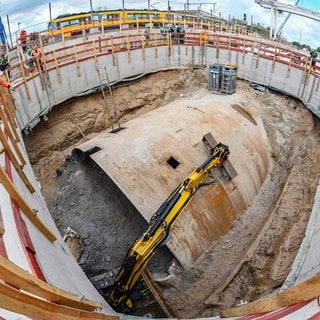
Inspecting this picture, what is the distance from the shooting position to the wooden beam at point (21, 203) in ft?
15.4

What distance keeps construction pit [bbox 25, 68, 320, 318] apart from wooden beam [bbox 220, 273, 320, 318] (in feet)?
13.1

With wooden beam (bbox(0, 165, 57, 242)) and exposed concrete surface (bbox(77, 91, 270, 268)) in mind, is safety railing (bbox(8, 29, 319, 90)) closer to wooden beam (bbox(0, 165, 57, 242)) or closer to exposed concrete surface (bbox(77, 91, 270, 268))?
exposed concrete surface (bbox(77, 91, 270, 268))

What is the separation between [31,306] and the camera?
3.17 m

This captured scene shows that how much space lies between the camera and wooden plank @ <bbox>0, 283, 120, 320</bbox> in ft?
9.50

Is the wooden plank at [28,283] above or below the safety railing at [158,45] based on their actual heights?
above

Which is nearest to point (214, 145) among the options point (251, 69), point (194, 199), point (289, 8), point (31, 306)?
point (194, 199)

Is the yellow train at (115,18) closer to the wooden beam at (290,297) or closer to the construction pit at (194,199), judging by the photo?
the construction pit at (194,199)

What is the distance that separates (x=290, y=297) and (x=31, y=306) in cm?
302

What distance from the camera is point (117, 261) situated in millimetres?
9250

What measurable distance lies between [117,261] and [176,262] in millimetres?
1688

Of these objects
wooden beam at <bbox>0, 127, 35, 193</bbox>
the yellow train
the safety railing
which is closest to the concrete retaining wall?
the safety railing

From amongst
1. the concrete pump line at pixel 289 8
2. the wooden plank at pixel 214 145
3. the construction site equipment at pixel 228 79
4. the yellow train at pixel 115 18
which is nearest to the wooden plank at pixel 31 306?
the wooden plank at pixel 214 145

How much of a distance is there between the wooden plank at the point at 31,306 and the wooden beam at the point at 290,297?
2.44 meters

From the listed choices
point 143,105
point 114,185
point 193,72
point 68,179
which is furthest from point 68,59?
point 114,185
